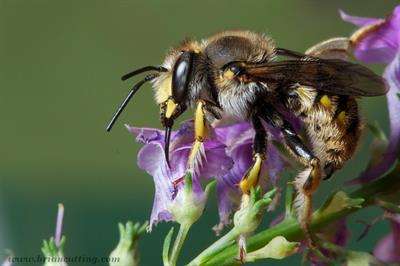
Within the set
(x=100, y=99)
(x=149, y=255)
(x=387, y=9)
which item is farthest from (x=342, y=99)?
(x=387, y=9)

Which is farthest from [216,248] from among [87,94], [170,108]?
[87,94]

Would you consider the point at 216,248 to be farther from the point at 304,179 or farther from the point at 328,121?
the point at 328,121

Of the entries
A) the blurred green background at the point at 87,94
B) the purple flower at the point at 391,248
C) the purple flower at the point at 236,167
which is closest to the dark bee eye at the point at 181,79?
the purple flower at the point at 236,167

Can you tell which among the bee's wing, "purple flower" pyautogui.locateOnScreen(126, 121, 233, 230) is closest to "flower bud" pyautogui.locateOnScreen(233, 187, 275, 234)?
"purple flower" pyautogui.locateOnScreen(126, 121, 233, 230)

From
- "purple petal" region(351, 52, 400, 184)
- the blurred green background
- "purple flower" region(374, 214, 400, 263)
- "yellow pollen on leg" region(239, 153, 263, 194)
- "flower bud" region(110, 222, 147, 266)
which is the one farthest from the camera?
the blurred green background

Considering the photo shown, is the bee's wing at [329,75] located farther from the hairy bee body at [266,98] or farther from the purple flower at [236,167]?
the purple flower at [236,167]

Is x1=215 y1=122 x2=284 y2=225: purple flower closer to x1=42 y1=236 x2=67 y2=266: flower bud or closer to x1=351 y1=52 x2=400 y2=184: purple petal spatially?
Answer: x1=351 y1=52 x2=400 y2=184: purple petal
